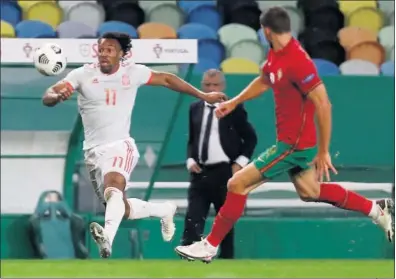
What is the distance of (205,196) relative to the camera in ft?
35.2

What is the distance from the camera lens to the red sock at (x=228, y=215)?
8688mm

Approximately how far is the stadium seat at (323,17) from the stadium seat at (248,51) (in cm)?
118

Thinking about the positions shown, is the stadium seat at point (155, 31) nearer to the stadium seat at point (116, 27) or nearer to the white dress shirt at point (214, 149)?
the stadium seat at point (116, 27)

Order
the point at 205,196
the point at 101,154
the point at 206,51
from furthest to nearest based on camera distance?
the point at 206,51 → the point at 205,196 → the point at 101,154

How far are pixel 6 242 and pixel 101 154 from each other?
358cm

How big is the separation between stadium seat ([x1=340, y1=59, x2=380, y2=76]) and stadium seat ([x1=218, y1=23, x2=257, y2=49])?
3.70ft

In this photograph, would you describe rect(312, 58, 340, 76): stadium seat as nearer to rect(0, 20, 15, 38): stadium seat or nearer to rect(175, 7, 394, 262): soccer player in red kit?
rect(0, 20, 15, 38): stadium seat

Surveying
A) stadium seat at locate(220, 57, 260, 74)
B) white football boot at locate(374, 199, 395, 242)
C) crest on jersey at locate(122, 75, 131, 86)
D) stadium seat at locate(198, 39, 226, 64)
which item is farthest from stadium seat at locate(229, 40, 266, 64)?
white football boot at locate(374, 199, 395, 242)

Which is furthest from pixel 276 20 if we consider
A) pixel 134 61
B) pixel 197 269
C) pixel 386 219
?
Answer: pixel 134 61

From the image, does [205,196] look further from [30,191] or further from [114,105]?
[30,191]

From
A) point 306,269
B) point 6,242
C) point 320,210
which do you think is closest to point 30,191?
point 6,242

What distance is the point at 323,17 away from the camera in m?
15.9

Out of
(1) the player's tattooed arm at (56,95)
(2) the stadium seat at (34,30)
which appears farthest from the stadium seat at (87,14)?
(1) the player's tattooed arm at (56,95)

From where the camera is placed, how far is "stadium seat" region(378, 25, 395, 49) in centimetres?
1545
